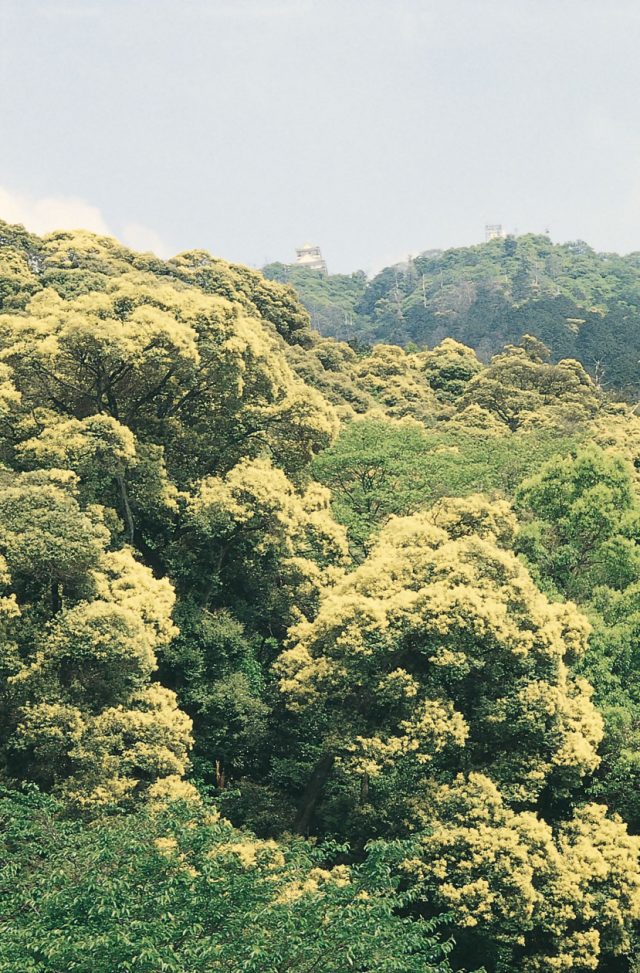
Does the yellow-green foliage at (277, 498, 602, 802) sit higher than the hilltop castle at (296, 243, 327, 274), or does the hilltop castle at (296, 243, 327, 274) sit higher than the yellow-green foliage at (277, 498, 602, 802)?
the hilltop castle at (296, 243, 327, 274)

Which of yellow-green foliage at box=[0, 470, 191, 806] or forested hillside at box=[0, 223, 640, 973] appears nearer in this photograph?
forested hillside at box=[0, 223, 640, 973]

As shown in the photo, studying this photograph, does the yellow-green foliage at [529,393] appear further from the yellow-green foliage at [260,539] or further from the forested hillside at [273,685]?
the yellow-green foliage at [260,539]

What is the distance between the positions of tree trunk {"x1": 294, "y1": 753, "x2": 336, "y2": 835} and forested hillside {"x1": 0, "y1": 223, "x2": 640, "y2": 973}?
0.17 feet

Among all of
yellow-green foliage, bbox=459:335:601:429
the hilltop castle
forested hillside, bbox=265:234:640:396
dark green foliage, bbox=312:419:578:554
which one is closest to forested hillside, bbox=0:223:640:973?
dark green foliage, bbox=312:419:578:554

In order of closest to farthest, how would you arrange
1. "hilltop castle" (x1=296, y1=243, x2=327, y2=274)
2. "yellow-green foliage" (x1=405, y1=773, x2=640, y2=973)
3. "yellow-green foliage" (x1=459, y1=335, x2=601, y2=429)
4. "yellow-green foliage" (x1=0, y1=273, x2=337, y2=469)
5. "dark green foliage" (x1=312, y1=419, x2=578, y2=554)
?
"yellow-green foliage" (x1=405, y1=773, x2=640, y2=973) < "yellow-green foliage" (x1=0, y1=273, x2=337, y2=469) < "dark green foliage" (x1=312, y1=419, x2=578, y2=554) < "yellow-green foliage" (x1=459, y1=335, x2=601, y2=429) < "hilltop castle" (x1=296, y1=243, x2=327, y2=274)

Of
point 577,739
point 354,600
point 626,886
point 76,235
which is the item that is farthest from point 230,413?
point 76,235

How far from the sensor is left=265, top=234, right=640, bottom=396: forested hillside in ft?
260

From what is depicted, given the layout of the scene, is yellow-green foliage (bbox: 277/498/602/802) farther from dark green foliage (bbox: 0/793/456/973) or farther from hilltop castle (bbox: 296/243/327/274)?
hilltop castle (bbox: 296/243/327/274)

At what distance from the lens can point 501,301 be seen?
10631cm

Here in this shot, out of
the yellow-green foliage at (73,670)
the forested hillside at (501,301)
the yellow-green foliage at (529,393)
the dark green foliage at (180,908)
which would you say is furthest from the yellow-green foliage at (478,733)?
the forested hillside at (501,301)

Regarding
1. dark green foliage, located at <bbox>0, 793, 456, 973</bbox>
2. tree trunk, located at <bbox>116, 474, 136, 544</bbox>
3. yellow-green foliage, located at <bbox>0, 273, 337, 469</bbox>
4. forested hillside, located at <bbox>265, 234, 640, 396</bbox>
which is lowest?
dark green foliage, located at <bbox>0, 793, 456, 973</bbox>

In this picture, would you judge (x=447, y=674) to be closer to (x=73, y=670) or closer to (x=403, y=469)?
(x=73, y=670)

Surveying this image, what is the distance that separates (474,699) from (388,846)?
238 inches

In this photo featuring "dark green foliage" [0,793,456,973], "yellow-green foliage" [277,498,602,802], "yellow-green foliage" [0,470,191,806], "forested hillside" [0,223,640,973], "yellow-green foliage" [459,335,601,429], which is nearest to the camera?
"dark green foliage" [0,793,456,973]
